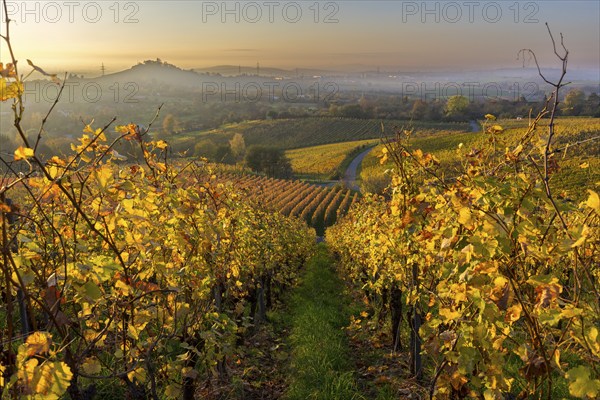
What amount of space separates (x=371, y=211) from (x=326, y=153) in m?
84.4

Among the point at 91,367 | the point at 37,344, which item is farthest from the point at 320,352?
the point at 37,344

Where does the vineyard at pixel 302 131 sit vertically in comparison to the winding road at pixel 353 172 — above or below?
above

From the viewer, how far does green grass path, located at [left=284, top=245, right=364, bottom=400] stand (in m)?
6.13

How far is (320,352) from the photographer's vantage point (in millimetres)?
7590

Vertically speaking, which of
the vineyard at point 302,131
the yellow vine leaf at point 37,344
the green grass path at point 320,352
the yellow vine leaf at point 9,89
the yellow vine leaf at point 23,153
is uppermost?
the vineyard at point 302,131

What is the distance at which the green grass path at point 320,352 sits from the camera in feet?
20.1

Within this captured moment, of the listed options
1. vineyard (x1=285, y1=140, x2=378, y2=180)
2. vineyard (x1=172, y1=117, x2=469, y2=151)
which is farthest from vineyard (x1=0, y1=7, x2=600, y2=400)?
vineyard (x1=172, y1=117, x2=469, y2=151)

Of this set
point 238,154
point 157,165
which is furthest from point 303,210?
point 238,154

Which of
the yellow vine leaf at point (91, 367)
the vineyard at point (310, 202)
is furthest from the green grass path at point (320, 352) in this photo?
the vineyard at point (310, 202)

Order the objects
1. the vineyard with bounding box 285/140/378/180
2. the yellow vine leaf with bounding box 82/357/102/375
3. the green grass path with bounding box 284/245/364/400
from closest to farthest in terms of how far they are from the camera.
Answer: the yellow vine leaf with bounding box 82/357/102/375
the green grass path with bounding box 284/245/364/400
the vineyard with bounding box 285/140/378/180

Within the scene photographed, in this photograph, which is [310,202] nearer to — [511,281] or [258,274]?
[258,274]

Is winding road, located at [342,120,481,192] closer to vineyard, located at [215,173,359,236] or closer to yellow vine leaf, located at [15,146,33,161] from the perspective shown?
vineyard, located at [215,173,359,236]

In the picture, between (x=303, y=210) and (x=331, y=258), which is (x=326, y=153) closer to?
(x=303, y=210)

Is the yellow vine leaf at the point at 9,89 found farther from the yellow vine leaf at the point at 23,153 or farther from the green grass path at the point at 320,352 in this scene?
the green grass path at the point at 320,352
